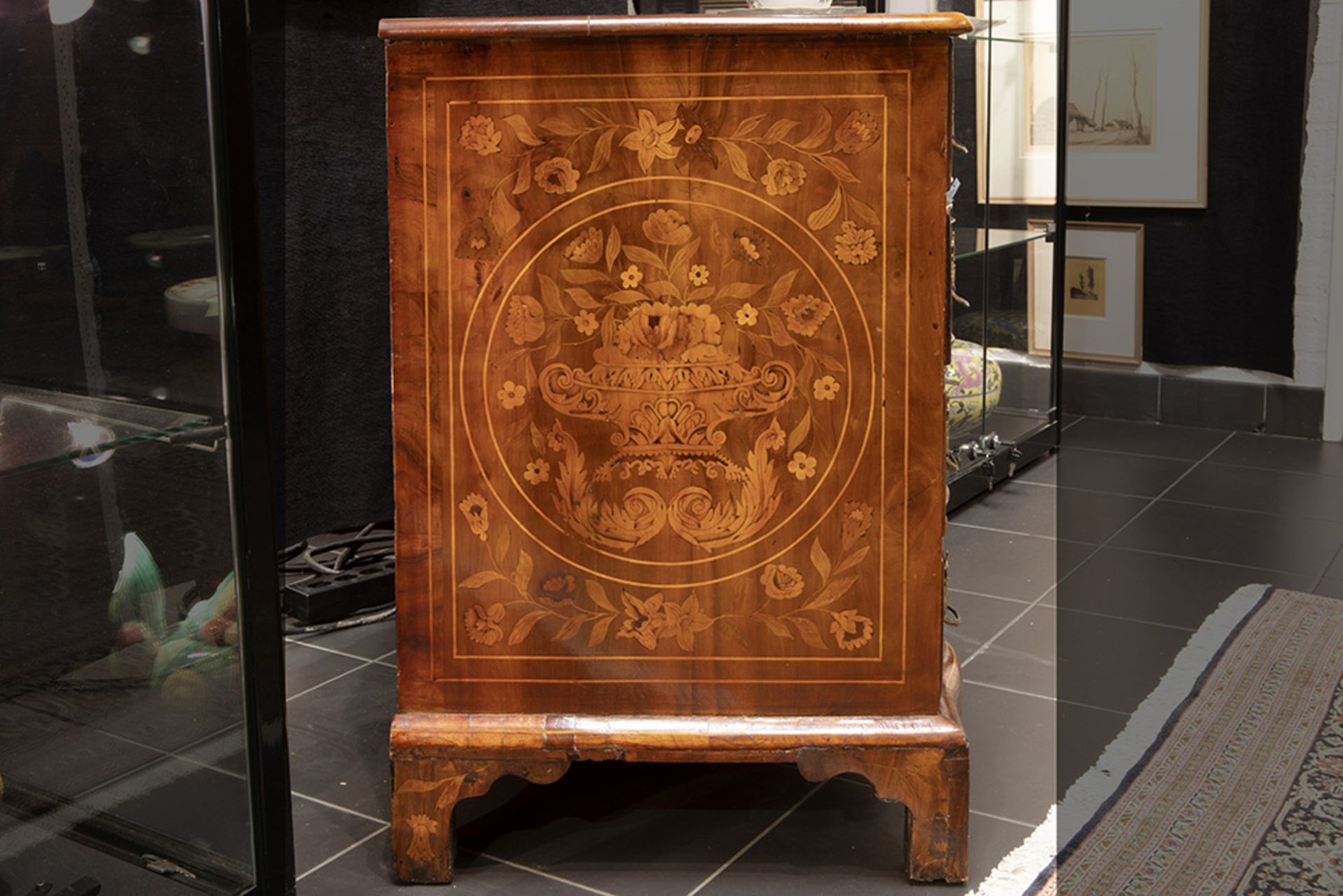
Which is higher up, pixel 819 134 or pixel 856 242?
pixel 819 134

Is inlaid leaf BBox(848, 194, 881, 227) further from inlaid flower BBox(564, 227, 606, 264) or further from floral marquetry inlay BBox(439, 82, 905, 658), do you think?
inlaid flower BBox(564, 227, 606, 264)

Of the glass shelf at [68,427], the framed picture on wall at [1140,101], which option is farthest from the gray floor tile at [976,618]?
the framed picture on wall at [1140,101]

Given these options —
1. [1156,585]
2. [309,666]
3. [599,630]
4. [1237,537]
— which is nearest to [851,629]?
[599,630]

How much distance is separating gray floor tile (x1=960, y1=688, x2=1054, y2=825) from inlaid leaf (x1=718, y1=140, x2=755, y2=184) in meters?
0.95

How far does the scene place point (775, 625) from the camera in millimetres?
1891

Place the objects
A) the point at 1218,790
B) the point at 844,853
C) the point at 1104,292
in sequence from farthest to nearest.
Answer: the point at 1104,292, the point at 1218,790, the point at 844,853

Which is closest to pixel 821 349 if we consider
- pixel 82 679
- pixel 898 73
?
pixel 898 73

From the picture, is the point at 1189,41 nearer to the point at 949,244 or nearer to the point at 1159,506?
the point at 1159,506

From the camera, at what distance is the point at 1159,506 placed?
3645mm

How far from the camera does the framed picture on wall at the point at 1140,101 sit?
14.4 ft

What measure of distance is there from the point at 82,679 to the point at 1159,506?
2.77 meters

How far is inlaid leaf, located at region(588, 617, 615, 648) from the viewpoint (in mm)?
1895

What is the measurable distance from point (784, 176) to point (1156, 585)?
Result: 65.3 inches

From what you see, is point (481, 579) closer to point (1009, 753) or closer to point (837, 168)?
point (837, 168)
